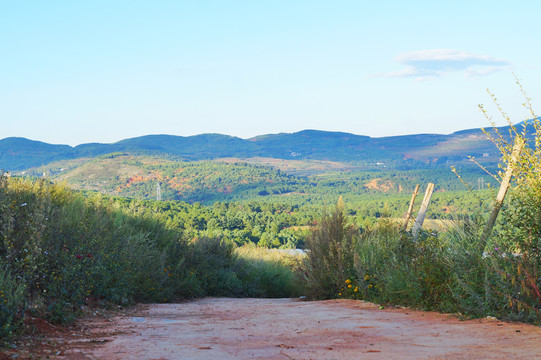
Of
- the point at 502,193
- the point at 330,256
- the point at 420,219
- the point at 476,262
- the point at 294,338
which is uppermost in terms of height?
the point at 502,193

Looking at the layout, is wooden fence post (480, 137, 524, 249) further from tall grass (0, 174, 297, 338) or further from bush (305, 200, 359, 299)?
tall grass (0, 174, 297, 338)

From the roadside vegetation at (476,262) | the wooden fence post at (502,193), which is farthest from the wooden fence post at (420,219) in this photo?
the wooden fence post at (502,193)

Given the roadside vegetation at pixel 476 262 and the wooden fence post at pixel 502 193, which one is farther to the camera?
the wooden fence post at pixel 502 193

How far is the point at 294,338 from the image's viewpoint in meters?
6.62

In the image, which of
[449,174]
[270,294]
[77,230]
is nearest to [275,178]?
[449,174]

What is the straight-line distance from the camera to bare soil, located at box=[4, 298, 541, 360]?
548 cm

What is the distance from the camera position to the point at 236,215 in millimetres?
59750

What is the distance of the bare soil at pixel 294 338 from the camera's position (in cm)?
548

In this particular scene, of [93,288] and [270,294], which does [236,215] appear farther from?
[93,288]

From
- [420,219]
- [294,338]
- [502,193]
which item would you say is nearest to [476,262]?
[502,193]

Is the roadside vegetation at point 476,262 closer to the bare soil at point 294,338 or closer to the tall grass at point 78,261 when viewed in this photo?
the bare soil at point 294,338

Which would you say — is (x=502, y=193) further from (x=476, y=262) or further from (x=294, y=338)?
(x=294, y=338)

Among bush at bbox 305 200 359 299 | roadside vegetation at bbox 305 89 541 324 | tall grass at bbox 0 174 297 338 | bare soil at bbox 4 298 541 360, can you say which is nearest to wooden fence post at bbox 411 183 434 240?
roadside vegetation at bbox 305 89 541 324

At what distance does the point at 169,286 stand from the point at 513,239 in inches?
379
